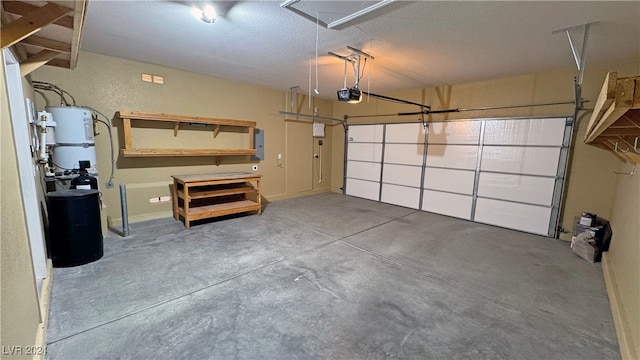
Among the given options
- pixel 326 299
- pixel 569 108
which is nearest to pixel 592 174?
pixel 569 108

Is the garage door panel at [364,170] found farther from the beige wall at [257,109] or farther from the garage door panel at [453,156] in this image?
the beige wall at [257,109]

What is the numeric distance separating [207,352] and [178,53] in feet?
12.0

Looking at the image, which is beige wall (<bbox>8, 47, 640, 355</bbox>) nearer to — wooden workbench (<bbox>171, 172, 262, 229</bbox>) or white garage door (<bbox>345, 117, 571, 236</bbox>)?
white garage door (<bbox>345, 117, 571, 236</bbox>)

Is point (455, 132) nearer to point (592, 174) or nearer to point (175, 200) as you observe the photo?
point (592, 174)

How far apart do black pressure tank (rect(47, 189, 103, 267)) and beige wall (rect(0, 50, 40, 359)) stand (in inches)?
43.8

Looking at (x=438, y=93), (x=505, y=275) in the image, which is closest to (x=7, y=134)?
(x=505, y=275)

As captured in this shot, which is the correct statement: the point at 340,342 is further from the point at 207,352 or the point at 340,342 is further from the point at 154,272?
the point at 154,272

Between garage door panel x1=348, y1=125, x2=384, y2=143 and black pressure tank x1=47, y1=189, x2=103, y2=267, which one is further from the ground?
garage door panel x1=348, y1=125, x2=384, y2=143

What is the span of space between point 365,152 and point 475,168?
2.57 meters

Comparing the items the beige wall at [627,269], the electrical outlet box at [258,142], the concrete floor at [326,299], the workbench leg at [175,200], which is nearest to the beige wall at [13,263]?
the concrete floor at [326,299]

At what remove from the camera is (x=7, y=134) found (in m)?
1.58

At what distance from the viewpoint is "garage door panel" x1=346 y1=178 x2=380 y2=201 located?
6.60 meters

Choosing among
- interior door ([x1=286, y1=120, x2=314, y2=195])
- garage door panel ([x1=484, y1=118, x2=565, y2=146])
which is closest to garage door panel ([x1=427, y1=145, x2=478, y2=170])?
garage door panel ([x1=484, y1=118, x2=565, y2=146])

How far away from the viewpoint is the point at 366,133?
6.70 meters
